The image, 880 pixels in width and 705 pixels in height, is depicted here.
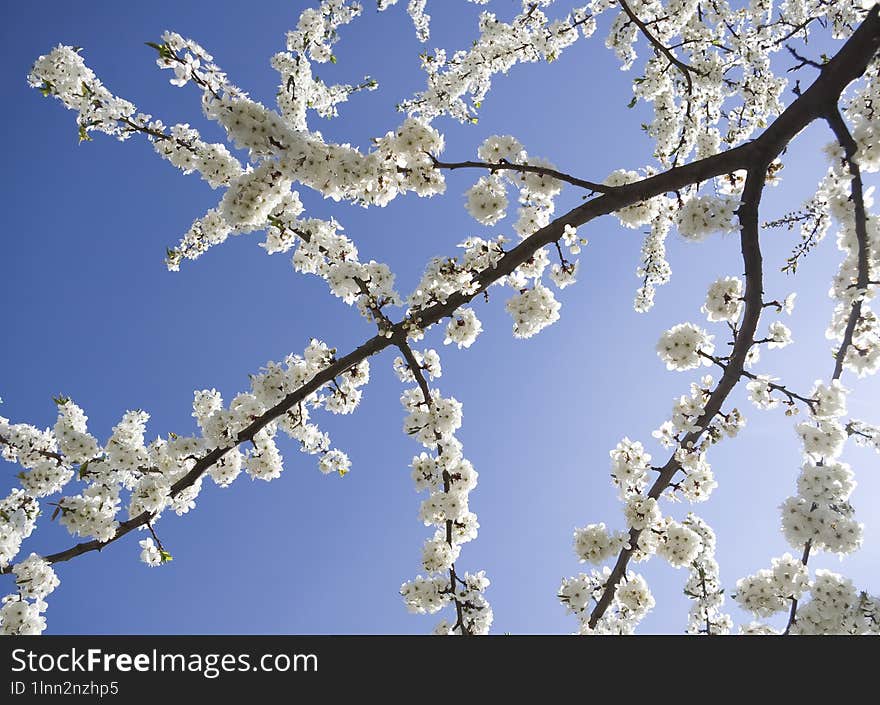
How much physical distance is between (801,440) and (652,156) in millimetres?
5698

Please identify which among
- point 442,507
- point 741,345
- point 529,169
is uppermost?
point 529,169

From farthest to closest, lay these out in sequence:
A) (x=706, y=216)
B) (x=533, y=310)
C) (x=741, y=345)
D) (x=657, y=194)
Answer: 1. (x=533, y=310)
2. (x=741, y=345)
3. (x=706, y=216)
4. (x=657, y=194)

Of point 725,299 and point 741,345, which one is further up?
point 725,299

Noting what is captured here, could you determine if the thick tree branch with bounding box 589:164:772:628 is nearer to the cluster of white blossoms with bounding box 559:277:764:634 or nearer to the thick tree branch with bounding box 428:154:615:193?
the cluster of white blossoms with bounding box 559:277:764:634

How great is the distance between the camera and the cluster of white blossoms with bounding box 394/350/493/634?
6.12 metres

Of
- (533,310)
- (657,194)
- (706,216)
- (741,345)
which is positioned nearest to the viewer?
(657,194)

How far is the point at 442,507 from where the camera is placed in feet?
20.5

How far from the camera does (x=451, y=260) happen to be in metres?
5.58

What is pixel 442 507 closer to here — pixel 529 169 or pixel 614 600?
pixel 614 600

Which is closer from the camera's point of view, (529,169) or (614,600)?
(529,169)

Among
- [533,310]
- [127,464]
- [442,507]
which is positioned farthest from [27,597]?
[533,310]

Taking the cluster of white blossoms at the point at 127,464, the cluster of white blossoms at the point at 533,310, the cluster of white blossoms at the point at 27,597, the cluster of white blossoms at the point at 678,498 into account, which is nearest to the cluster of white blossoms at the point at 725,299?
the cluster of white blossoms at the point at 678,498
